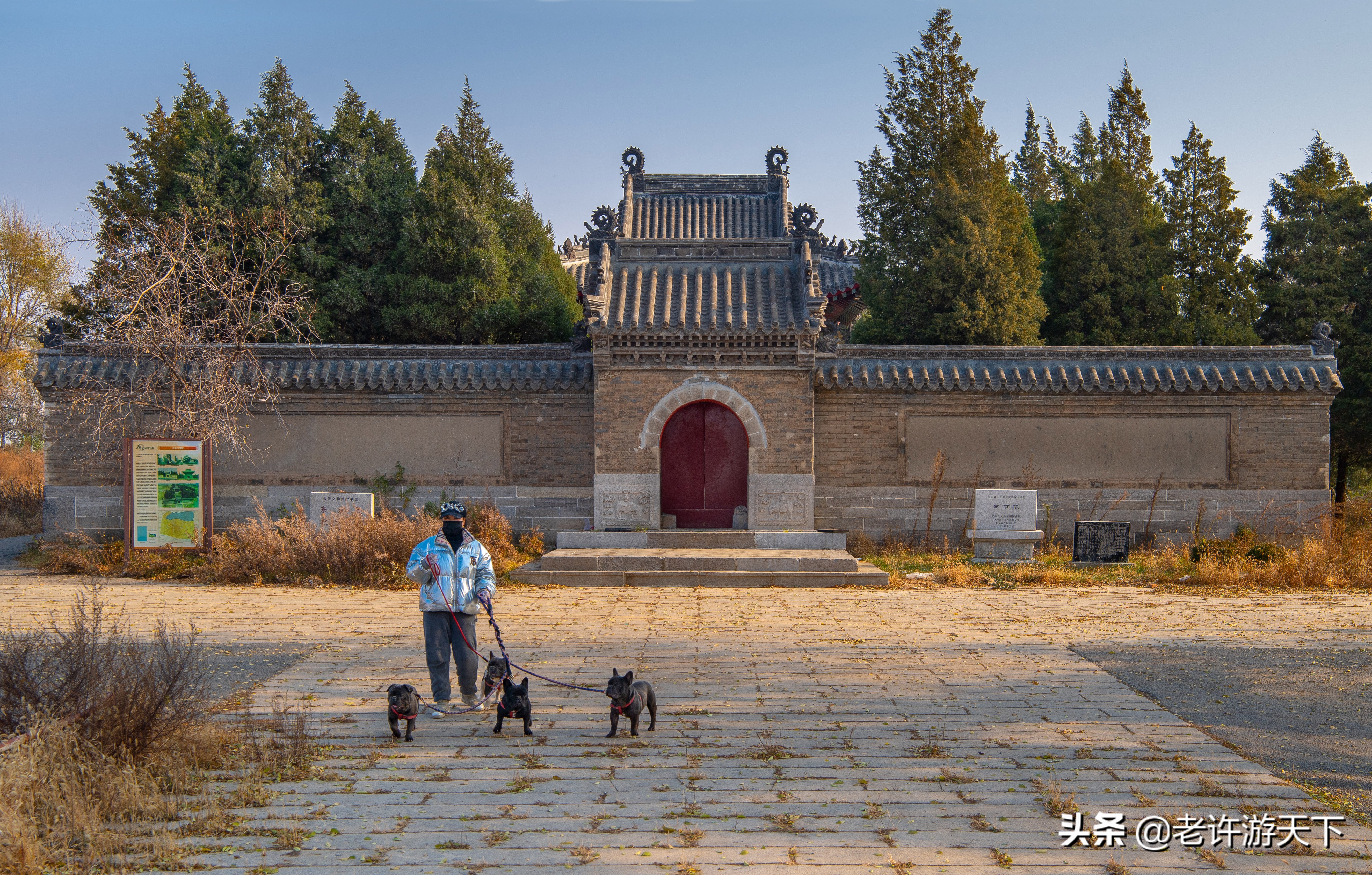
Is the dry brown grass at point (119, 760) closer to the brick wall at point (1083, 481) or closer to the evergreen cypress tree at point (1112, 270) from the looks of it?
the brick wall at point (1083, 481)

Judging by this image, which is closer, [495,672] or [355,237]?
[495,672]

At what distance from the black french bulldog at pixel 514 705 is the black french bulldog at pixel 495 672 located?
11cm

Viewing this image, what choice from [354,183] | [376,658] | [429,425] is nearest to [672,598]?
[376,658]

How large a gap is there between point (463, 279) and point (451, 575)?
12.4 meters

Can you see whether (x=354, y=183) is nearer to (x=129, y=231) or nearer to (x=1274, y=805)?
(x=129, y=231)

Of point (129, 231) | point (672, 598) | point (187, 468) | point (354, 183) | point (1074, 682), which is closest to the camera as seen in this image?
point (1074, 682)

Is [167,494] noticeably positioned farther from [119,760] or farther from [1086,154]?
[1086,154]

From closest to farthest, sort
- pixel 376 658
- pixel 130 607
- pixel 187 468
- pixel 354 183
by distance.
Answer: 1. pixel 376 658
2. pixel 130 607
3. pixel 187 468
4. pixel 354 183

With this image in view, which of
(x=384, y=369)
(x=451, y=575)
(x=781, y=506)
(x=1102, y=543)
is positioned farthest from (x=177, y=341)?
(x=1102, y=543)

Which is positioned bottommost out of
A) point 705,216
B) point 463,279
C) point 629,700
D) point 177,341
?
point 629,700

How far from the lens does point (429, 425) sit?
1497cm

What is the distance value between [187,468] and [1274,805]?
43.1 feet

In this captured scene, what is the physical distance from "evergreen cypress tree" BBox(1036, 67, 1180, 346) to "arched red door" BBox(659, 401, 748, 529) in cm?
850

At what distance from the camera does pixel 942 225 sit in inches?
666
